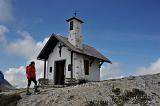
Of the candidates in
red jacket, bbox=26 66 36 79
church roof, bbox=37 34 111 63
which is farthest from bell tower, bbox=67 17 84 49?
red jacket, bbox=26 66 36 79

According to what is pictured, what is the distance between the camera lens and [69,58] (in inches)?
1221

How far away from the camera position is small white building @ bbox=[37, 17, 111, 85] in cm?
3083

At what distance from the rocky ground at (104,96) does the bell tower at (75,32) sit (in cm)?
1292

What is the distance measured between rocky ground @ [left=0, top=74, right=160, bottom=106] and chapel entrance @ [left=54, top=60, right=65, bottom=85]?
498 inches

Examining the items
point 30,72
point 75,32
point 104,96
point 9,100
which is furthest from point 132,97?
point 75,32

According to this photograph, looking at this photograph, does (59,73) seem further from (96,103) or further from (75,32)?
(96,103)

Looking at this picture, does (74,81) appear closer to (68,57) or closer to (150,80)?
(68,57)

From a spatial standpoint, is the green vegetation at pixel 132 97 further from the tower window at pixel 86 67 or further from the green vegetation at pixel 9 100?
the tower window at pixel 86 67

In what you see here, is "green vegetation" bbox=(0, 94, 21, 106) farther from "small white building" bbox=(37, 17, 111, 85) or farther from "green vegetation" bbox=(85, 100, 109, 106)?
"small white building" bbox=(37, 17, 111, 85)

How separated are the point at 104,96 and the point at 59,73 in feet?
51.4

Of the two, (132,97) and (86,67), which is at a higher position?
(86,67)

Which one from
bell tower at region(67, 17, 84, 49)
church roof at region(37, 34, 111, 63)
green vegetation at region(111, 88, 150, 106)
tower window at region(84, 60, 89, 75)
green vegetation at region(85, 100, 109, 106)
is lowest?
green vegetation at region(85, 100, 109, 106)

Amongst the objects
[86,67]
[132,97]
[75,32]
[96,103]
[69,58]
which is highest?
[75,32]

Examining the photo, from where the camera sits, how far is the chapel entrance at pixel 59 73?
3231cm
